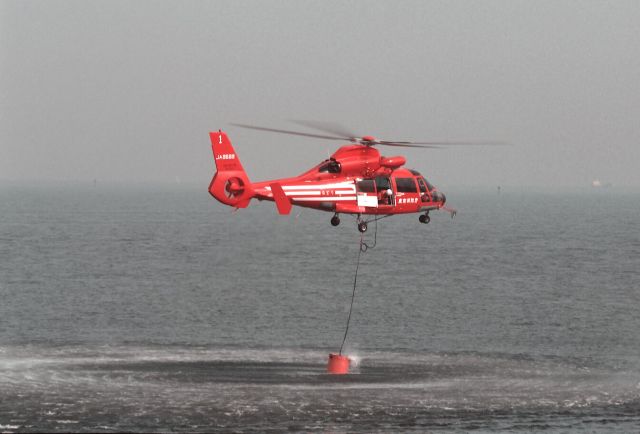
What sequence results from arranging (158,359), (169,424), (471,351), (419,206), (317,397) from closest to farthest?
(419,206)
(169,424)
(317,397)
(158,359)
(471,351)

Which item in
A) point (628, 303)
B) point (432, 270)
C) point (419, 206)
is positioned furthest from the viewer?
point (432, 270)

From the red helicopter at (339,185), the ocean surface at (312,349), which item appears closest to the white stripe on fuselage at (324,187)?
the red helicopter at (339,185)

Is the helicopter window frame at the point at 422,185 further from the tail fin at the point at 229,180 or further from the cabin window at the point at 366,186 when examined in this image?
the tail fin at the point at 229,180

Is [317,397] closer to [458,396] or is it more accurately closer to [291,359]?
[458,396]

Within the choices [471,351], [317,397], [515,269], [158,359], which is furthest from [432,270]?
[317,397]

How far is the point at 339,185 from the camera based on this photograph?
2311 inches

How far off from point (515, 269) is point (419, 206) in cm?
13038

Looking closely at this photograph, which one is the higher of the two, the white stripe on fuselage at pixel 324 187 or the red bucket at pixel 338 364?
the white stripe on fuselage at pixel 324 187

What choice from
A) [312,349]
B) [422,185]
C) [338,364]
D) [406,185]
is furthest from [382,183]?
[312,349]

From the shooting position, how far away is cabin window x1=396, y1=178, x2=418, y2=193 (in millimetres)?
61022

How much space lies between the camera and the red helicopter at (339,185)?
5681cm

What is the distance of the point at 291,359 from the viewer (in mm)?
93938

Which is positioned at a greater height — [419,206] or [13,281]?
[419,206]

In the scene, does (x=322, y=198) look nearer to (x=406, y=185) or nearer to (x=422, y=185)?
(x=406, y=185)
